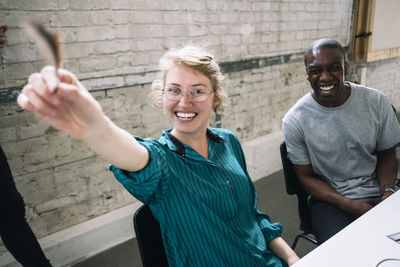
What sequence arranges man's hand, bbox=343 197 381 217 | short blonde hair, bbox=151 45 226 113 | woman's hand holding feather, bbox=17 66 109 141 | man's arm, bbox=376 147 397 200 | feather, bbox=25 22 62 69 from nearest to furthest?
1. feather, bbox=25 22 62 69
2. woman's hand holding feather, bbox=17 66 109 141
3. short blonde hair, bbox=151 45 226 113
4. man's hand, bbox=343 197 381 217
5. man's arm, bbox=376 147 397 200

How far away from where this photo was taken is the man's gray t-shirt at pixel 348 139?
169 centimetres

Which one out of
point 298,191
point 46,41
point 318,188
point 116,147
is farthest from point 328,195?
point 46,41

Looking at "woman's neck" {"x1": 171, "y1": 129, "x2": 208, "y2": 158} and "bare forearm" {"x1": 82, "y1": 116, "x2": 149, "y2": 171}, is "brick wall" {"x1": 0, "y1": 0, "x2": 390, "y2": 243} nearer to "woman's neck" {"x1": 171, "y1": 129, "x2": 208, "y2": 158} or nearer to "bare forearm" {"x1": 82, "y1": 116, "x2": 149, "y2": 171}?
"woman's neck" {"x1": 171, "y1": 129, "x2": 208, "y2": 158}

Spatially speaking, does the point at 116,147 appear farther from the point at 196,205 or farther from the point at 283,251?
the point at 283,251

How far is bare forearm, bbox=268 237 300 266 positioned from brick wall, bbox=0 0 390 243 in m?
1.63

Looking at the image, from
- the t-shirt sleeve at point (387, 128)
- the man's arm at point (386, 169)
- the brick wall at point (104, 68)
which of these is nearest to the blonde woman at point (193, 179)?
the man's arm at point (386, 169)

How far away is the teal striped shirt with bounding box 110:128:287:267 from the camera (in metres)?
0.98

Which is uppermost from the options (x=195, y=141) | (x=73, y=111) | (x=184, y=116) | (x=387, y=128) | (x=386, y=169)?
(x=73, y=111)

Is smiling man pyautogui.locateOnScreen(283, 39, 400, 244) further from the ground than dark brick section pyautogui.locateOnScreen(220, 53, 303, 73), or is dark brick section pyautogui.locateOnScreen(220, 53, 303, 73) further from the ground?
dark brick section pyautogui.locateOnScreen(220, 53, 303, 73)

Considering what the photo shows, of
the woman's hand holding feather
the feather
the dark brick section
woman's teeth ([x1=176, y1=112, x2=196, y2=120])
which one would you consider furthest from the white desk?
the dark brick section

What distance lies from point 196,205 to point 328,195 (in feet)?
3.08

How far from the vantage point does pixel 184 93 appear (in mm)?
1156

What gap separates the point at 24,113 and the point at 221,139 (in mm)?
1475

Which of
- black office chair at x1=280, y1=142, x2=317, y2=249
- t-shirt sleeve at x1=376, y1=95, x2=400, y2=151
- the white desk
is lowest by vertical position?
black office chair at x1=280, y1=142, x2=317, y2=249
